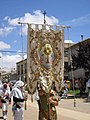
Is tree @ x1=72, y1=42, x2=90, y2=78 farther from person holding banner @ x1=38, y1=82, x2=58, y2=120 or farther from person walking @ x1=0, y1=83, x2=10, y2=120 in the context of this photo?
person holding banner @ x1=38, y1=82, x2=58, y2=120

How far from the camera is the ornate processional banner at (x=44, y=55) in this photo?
11.8 metres

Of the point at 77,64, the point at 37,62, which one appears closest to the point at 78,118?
the point at 37,62

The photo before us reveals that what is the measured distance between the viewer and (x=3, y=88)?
15516mm

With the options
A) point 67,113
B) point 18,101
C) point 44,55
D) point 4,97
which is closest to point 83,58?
point 67,113

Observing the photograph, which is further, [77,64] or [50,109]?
[77,64]

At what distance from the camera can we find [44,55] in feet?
39.4

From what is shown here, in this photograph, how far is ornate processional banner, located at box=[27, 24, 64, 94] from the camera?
11789 millimetres

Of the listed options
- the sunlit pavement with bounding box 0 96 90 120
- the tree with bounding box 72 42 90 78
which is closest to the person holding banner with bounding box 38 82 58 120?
the sunlit pavement with bounding box 0 96 90 120

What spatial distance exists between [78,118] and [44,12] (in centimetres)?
495

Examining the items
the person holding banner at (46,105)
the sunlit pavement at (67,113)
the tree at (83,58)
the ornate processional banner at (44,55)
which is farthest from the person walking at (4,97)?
the tree at (83,58)

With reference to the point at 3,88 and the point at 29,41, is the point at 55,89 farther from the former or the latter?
the point at 3,88

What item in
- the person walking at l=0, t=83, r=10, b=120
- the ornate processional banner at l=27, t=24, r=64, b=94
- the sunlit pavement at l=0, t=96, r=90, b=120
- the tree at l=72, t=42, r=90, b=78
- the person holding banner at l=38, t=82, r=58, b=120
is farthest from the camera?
the tree at l=72, t=42, r=90, b=78

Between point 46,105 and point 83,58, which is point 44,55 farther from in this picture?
point 83,58

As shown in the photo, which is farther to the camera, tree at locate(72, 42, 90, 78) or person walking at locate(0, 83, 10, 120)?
tree at locate(72, 42, 90, 78)
